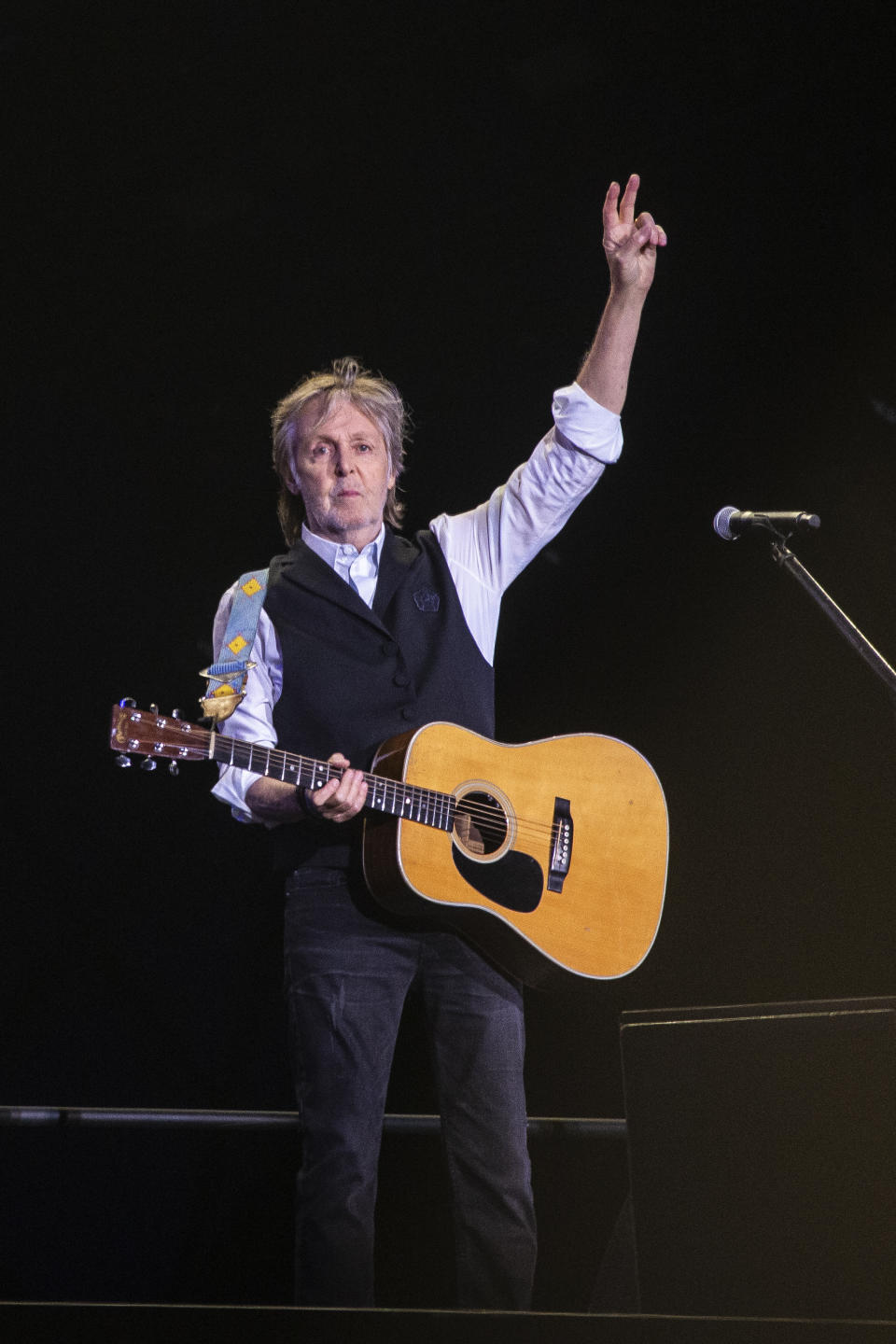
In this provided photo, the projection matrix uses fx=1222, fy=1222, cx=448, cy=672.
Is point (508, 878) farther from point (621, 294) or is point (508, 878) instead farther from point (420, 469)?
point (420, 469)

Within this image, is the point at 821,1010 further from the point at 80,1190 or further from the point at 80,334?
the point at 80,334

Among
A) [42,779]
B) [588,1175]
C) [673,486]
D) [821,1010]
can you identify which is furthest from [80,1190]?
[673,486]

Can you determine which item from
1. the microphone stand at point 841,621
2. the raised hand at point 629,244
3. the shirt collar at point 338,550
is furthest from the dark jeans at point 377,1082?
the raised hand at point 629,244

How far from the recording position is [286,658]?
2.36 meters

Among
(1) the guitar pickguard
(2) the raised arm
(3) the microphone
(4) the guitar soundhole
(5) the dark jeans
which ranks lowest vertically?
(5) the dark jeans

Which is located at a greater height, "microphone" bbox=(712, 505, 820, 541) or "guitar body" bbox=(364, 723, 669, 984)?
"microphone" bbox=(712, 505, 820, 541)

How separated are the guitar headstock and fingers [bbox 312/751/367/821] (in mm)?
209

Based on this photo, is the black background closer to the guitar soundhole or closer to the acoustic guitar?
the acoustic guitar

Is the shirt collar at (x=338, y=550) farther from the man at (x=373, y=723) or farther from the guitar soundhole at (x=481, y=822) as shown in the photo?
the guitar soundhole at (x=481, y=822)

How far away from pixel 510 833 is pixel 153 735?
69 cm

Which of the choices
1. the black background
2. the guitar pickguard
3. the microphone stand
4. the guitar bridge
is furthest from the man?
the black background

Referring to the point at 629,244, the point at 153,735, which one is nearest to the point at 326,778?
the point at 153,735

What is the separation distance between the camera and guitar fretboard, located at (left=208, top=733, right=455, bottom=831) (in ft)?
6.83

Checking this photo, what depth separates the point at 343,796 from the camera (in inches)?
81.4
